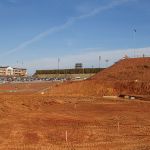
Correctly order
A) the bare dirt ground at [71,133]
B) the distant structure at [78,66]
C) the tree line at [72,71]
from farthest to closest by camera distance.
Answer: the distant structure at [78,66] < the tree line at [72,71] < the bare dirt ground at [71,133]

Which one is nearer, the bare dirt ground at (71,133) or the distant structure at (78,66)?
the bare dirt ground at (71,133)

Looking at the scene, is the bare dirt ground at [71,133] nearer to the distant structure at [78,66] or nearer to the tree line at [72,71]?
the tree line at [72,71]

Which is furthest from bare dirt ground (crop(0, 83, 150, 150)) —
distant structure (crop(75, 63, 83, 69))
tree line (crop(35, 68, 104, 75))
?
distant structure (crop(75, 63, 83, 69))

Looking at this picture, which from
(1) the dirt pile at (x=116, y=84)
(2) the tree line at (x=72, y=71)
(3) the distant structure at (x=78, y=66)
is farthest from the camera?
(3) the distant structure at (x=78, y=66)

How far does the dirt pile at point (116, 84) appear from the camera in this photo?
2416 inches

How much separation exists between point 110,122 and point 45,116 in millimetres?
6245

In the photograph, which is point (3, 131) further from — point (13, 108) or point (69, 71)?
point (69, 71)

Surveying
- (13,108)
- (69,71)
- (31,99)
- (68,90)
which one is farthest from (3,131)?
(69,71)

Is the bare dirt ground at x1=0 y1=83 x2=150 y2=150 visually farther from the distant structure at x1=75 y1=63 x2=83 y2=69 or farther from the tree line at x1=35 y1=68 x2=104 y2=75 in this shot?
the distant structure at x1=75 y1=63 x2=83 y2=69

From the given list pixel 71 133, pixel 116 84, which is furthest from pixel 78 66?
pixel 71 133

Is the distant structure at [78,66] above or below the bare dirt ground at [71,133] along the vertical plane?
above

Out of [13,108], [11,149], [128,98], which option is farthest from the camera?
[128,98]

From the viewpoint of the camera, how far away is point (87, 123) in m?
27.9

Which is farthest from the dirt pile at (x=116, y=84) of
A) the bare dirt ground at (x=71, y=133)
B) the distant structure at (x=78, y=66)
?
the distant structure at (x=78, y=66)
